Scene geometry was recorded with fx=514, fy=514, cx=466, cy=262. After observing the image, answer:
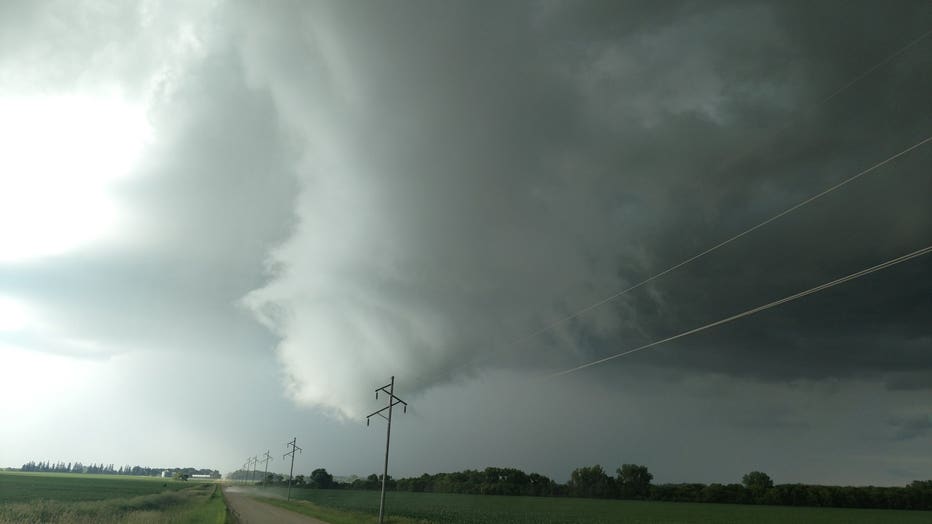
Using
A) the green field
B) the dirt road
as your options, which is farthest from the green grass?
the green field

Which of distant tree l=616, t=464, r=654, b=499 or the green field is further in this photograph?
distant tree l=616, t=464, r=654, b=499

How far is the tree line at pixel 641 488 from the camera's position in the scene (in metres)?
118

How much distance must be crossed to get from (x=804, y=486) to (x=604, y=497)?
50.1 meters

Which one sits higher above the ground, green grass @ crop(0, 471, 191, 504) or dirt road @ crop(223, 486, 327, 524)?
dirt road @ crop(223, 486, 327, 524)

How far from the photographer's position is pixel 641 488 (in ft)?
481

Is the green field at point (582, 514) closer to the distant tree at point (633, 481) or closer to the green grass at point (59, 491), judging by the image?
the green grass at point (59, 491)

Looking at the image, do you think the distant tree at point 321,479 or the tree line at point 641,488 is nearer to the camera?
the tree line at point 641,488

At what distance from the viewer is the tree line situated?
4660 inches

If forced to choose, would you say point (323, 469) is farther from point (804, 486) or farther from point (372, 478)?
point (804, 486)

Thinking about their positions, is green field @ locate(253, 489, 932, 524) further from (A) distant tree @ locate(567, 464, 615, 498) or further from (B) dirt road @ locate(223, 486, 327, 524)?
(A) distant tree @ locate(567, 464, 615, 498)

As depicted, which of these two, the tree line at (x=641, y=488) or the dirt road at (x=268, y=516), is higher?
the dirt road at (x=268, y=516)

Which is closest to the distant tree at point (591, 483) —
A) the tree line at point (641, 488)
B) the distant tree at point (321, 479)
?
the tree line at point (641, 488)

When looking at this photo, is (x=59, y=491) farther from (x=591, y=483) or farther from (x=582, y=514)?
(x=591, y=483)

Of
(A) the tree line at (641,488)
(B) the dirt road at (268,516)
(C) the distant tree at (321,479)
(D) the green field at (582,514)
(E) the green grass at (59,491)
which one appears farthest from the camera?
(C) the distant tree at (321,479)
